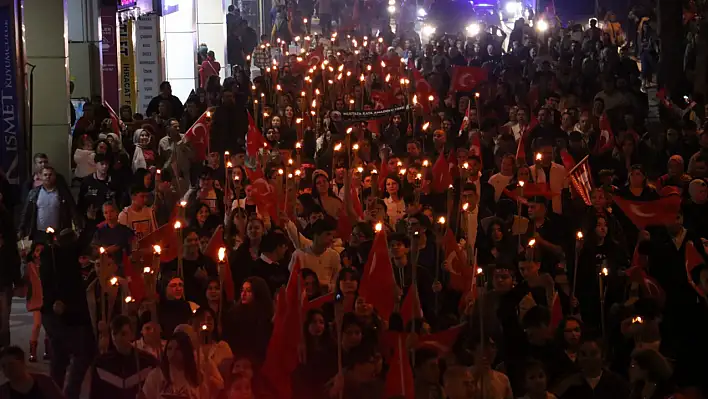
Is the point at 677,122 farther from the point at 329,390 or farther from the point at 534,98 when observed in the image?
the point at 329,390

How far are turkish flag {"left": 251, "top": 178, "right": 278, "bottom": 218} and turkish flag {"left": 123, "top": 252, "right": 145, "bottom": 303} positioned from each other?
106 inches

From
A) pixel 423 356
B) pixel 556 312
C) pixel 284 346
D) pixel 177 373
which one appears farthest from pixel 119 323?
pixel 556 312

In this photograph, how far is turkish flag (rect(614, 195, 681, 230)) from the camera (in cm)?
1163

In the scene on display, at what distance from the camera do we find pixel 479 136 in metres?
16.6

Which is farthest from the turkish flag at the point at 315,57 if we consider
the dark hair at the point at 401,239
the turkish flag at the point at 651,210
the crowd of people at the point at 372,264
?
the dark hair at the point at 401,239

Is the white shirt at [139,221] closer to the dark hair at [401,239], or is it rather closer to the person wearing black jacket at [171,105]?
the dark hair at [401,239]

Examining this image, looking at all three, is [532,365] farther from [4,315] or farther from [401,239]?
[4,315]

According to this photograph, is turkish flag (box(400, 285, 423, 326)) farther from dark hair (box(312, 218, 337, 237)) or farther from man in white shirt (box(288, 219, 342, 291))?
dark hair (box(312, 218, 337, 237))

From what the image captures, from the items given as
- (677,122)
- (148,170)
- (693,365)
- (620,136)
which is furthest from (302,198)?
(677,122)

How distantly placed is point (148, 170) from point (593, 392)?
7.21 metres

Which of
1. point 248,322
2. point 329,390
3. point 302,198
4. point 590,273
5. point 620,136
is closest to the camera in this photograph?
point 329,390

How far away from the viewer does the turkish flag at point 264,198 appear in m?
13.3

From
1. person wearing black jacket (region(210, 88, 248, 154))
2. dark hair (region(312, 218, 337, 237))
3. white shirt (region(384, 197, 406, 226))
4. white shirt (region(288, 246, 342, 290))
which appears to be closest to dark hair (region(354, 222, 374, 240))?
dark hair (region(312, 218, 337, 237))

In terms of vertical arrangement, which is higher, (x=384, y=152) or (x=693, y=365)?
(x=384, y=152)
